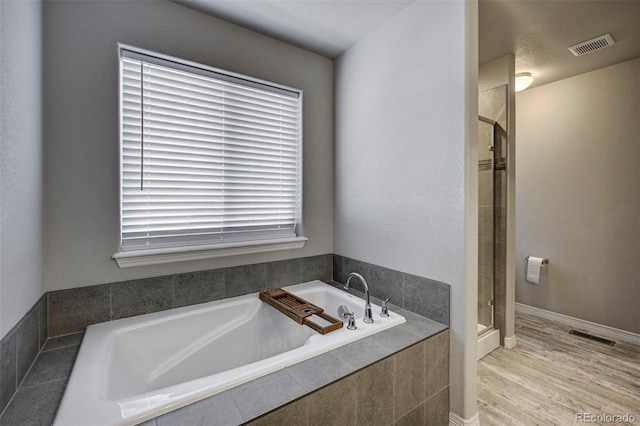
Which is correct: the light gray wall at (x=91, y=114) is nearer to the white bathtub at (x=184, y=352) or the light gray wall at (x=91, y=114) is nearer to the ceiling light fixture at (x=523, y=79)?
the white bathtub at (x=184, y=352)

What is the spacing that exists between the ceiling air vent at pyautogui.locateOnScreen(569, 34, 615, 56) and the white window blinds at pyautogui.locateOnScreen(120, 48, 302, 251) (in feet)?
7.71

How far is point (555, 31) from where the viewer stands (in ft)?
7.15

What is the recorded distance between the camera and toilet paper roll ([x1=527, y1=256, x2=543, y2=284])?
10.2ft

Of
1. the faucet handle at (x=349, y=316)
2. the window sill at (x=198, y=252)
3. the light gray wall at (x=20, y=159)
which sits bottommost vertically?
the faucet handle at (x=349, y=316)

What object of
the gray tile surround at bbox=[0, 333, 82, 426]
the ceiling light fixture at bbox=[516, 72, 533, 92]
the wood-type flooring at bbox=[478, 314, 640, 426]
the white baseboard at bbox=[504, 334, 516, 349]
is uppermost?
the ceiling light fixture at bbox=[516, 72, 533, 92]

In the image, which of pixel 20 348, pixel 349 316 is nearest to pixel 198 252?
pixel 20 348

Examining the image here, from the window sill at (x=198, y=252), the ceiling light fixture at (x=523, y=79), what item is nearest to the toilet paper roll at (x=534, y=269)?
the ceiling light fixture at (x=523, y=79)

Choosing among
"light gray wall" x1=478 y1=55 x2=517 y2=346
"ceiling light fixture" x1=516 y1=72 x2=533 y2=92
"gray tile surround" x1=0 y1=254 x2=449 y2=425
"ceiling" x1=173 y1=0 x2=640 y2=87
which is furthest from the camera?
"ceiling light fixture" x1=516 y1=72 x2=533 y2=92

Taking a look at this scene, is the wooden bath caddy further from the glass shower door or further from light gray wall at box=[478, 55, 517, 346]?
light gray wall at box=[478, 55, 517, 346]

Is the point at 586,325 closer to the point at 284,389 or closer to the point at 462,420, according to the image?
the point at 462,420

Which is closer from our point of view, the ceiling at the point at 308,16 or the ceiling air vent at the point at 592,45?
the ceiling at the point at 308,16

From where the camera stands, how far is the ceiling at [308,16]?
1.85 m

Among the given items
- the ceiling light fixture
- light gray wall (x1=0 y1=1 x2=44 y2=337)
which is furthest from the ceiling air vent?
light gray wall (x1=0 y1=1 x2=44 y2=337)

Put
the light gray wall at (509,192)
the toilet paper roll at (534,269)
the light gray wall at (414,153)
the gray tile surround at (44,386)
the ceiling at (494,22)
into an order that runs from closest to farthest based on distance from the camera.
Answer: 1. the gray tile surround at (44,386)
2. the light gray wall at (414,153)
3. the ceiling at (494,22)
4. the light gray wall at (509,192)
5. the toilet paper roll at (534,269)
